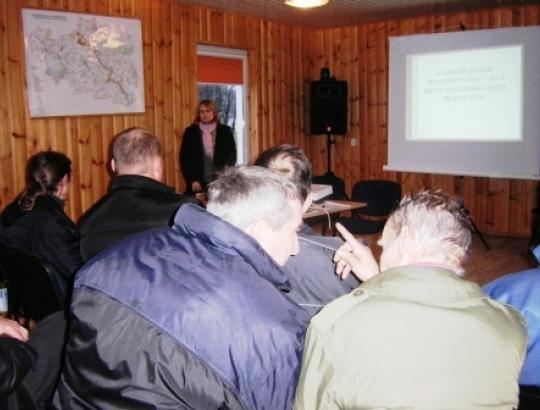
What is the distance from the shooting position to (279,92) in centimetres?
742

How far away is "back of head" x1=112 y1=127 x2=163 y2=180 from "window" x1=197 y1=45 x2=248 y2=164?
12.3 feet

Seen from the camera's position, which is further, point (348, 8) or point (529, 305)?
point (348, 8)

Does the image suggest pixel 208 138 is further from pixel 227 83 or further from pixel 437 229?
pixel 437 229

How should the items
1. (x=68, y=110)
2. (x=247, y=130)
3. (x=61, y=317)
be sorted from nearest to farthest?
(x=61, y=317) < (x=68, y=110) < (x=247, y=130)

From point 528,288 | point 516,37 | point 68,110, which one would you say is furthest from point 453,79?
point 528,288

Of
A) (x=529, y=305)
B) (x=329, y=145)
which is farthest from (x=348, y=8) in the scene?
(x=529, y=305)

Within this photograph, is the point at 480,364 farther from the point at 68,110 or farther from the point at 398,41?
the point at 398,41

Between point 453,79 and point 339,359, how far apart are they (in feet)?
20.1

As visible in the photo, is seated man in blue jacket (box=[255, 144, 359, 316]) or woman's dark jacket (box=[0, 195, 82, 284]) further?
woman's dark jacket (box=[0, 195, 82, 284])

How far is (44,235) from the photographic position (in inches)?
112

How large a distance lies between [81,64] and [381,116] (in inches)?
155

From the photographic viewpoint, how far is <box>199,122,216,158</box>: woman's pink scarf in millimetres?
6016

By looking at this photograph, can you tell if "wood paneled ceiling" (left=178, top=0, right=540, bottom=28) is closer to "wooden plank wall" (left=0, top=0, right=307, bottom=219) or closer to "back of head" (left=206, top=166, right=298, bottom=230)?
"wooden plank wall" (left=0, top=0, right=307, bottom=219)

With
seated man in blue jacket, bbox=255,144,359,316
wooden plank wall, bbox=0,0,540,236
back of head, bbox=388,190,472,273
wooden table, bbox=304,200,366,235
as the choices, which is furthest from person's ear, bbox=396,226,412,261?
wooden plank wall, bbox=0,0,540,236
